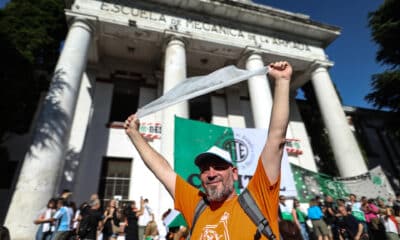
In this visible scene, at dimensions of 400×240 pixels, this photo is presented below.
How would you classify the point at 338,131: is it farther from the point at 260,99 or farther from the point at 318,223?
the point at 318,223

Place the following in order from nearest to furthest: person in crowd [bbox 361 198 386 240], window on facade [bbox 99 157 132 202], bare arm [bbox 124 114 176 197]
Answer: bare arm [bbox 124 114 176 197]
person in crowd [bbox 361 198 386 240]
window on facade [bbox 99 157 132 202]

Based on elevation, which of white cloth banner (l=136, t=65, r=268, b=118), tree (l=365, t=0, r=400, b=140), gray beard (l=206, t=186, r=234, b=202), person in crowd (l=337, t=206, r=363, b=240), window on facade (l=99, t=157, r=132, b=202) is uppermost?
tree (l=365, t=0, r=400, b=140)

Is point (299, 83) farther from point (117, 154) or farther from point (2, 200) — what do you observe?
point (2, 200)

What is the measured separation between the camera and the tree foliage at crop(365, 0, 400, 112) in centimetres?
1436

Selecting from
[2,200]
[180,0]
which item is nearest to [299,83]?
[180,0]

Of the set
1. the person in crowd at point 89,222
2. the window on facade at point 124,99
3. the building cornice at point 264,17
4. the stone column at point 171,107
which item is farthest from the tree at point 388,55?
the person in crowd at point 89,222

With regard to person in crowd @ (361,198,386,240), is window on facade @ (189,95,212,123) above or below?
above

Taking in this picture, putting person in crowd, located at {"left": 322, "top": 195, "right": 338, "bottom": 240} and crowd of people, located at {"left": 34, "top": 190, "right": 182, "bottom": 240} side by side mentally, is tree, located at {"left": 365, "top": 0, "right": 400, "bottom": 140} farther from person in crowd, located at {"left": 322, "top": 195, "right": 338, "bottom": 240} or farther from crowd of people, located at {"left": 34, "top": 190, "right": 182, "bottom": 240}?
crowd of people, located at {"left": 34, "top": 190, "right": 182, "bottom": 240}

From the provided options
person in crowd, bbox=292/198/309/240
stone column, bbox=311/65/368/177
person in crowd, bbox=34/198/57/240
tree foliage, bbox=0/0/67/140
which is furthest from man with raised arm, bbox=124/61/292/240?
stone column, bbox=311/65/368/177

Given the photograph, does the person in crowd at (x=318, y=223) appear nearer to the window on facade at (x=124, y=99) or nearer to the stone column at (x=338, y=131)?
the stone column at (x=338, y=131)

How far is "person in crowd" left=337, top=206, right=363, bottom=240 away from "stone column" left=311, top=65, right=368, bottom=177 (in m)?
4.66

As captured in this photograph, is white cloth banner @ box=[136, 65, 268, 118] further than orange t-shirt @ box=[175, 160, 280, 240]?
Yes

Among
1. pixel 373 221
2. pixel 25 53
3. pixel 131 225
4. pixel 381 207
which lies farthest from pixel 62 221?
pixel 381 207

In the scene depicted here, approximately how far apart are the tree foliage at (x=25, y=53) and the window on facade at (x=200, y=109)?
25.1 ft
